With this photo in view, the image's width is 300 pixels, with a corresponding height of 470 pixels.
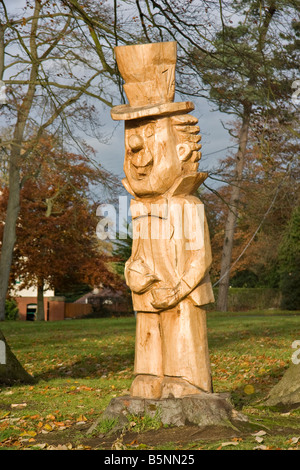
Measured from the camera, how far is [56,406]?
7078mm

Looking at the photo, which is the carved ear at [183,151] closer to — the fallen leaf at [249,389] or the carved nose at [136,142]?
the carved nose at [136,142]

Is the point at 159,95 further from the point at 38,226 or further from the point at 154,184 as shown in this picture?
the point at 38,226

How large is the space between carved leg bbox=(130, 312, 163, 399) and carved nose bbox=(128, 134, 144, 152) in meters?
1.63

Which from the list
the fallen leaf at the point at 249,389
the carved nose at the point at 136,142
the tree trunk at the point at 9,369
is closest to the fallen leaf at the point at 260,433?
the carved nose at the point at 136,142

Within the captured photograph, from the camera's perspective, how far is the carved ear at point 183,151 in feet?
18.5

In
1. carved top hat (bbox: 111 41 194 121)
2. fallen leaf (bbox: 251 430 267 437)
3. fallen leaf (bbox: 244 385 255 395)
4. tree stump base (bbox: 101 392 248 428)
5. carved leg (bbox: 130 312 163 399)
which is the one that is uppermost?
carved top hat (bbox: 111 41 194 121)

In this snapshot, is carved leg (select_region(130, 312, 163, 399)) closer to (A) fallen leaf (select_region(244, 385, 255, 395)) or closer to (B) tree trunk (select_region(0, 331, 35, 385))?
(A) fallen leaf (select_region(244, 385, 255, 395))

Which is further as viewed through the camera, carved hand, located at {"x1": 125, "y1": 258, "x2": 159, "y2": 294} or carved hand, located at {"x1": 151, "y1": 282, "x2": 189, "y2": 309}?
carved hand, located at {"x1": 125, "y1": 258, "x2": 159, "y2": 294}

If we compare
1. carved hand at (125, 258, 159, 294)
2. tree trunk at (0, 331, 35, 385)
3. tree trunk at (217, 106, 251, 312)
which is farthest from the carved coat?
tree trunk at (217, 106, 251, 312)

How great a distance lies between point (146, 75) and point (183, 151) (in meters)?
0.87

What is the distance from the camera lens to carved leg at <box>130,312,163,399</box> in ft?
18.1
